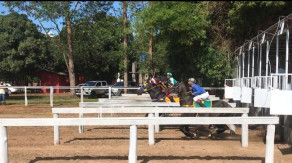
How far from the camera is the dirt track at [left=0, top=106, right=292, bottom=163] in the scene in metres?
6.57

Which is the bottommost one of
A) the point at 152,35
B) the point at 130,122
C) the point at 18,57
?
the point at 130,122

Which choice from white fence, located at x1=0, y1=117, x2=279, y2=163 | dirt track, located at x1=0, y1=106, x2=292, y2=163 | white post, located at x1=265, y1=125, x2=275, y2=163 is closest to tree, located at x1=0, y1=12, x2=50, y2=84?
dirt track, located at x1=0, y1=106, x2=292, y2=163

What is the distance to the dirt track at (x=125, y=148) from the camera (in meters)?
6.57

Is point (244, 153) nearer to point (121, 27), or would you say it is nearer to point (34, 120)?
point (34, 120)

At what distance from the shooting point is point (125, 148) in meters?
7.66

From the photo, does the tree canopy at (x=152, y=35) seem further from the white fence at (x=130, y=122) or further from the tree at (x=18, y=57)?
the white fence at (x=130, y=122)

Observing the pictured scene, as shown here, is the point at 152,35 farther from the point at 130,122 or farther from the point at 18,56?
the point at 18,56

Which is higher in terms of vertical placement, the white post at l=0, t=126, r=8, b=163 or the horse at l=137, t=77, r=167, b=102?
the horse at l=137, t=77, r=167, b=102

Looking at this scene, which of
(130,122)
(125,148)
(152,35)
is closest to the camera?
(152,35)

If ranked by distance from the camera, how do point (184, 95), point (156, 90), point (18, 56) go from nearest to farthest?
point (184, 95) < point (156, 90) < point (18, 56)

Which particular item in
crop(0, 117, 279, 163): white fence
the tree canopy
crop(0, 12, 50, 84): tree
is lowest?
crop(0, 117, 279, 163): white fence

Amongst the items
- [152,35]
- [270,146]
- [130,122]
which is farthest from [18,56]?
[152,35]

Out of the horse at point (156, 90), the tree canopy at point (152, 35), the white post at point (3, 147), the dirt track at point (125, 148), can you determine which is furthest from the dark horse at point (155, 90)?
the white post at point (3, 147)

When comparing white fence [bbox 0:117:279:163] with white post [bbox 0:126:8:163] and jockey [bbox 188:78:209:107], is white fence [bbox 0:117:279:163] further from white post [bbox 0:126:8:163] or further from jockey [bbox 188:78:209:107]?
jockey [bbox 188:78:209:107]
